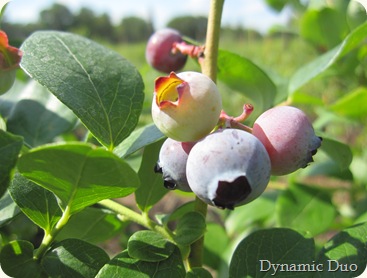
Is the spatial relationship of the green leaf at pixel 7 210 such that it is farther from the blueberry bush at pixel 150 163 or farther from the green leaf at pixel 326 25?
the green leaf at pixel 326 25

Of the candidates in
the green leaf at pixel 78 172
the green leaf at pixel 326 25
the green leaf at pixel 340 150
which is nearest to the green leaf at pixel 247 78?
the green leaf at pixel 340 150

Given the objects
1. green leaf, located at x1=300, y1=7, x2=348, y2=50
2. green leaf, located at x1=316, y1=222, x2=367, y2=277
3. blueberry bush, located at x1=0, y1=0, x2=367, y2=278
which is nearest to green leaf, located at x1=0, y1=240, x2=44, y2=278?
blueberry bush, located at x1=0, y1=0, x2=367, y2=278

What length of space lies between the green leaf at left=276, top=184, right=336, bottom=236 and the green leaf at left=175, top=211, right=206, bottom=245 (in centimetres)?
57

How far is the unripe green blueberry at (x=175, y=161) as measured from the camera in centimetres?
59

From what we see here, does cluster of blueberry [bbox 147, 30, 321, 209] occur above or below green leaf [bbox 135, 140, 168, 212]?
above

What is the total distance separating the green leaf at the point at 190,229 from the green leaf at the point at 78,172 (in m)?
0.11

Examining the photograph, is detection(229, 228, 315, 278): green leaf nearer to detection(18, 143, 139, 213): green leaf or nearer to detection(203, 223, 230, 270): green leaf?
detection(18, 143, 139, 213): green leaf

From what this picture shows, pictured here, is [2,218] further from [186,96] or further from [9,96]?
[9,96]

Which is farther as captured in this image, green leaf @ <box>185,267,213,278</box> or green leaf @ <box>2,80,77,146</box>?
green leaf @ <box>2,80,77,146</box>

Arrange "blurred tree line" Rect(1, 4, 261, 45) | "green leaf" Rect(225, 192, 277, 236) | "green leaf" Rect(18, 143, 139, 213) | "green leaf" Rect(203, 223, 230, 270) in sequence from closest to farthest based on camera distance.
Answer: "green leaf" Rect(18, 143, 139, 213) → "green leaf" Rect(203, 223, 230, 270) → "green leaf" Rect(225, 192, 277, 236) → "blurred tree line" Rect(1, 4, 261, 45)

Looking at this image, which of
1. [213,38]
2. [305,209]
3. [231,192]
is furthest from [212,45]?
[305,209]

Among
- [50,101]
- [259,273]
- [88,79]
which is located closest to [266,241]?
[259,273]

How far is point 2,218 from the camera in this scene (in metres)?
0.70

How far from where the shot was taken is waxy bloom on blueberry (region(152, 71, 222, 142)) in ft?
1.85
